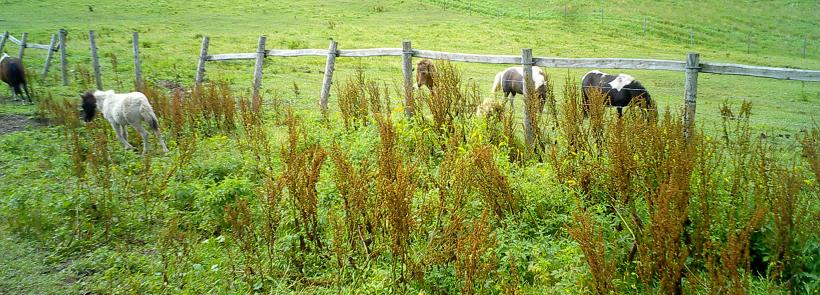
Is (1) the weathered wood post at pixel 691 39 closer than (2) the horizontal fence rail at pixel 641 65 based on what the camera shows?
No

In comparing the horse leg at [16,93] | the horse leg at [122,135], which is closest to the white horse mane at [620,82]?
the horse leg at [122,135]

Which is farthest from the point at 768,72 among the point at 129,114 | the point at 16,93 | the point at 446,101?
the point at 16,93

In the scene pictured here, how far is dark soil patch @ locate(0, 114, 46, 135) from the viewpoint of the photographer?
10.0m

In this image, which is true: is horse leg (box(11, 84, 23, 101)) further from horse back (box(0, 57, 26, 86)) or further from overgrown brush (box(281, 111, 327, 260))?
overgrown brush (box(281, 111, 327, 260))

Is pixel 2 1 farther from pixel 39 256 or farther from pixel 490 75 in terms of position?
pixel 39 256

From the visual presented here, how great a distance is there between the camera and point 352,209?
4258 mm

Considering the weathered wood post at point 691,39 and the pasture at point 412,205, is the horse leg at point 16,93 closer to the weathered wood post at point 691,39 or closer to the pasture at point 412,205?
the pasture at point 412,205

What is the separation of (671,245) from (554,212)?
2.00 metres

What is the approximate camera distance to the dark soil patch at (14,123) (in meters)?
10.0

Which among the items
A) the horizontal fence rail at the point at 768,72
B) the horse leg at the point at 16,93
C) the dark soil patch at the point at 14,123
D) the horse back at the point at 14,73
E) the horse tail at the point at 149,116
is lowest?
the dark soil patch at the point at 14,123

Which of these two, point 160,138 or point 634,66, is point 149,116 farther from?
point 634,66

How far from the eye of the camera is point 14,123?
10.5m

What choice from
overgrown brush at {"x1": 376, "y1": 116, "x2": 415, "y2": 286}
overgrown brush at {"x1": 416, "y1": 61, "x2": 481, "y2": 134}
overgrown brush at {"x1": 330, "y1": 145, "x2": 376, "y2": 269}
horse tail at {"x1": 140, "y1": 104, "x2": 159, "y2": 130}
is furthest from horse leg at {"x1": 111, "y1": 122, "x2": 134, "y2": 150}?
overgrown brush at {"x1": 376, "y1": 116, "x2": 415, "y2": 286}

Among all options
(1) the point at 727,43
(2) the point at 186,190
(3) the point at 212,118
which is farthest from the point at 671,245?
(1) the point at 727,43
